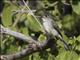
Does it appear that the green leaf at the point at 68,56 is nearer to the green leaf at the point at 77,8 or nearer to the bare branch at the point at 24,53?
the bare branch at the point at 24,53

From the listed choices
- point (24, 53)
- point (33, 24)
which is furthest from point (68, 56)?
point (33, 24)

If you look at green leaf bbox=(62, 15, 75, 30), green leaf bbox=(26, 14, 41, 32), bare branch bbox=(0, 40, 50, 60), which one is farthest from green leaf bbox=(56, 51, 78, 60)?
green leaf bbox=(62, 15, 75, 30)

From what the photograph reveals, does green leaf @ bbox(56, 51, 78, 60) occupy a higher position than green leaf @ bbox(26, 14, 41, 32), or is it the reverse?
green leaf @ bbox(56, 51, 78, 60)

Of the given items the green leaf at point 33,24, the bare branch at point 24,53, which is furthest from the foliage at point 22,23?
the bare branch at point 24,53

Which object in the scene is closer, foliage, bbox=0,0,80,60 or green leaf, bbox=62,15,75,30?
foliage, bbox=0,0,80,60

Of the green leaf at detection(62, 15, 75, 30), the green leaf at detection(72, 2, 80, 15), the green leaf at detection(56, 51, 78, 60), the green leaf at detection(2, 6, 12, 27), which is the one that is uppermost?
the green leaf at detection(56, 51, 78, 60)

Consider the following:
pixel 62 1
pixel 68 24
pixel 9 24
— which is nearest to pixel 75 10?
pixel 68 24

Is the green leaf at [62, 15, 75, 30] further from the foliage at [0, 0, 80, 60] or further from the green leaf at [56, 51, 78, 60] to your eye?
the green leaf at [56, 51, 78, 60]

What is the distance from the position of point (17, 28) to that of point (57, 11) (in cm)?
47

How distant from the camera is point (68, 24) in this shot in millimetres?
1827

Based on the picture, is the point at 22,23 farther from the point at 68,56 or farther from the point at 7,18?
the point at 68,56

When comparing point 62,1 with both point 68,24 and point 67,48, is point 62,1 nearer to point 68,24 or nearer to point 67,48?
point 68,24

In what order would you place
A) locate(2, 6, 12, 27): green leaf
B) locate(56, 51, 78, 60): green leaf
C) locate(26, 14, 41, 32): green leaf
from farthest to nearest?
locate(2, 6, 12, 27): green leaf → locate(26, 14, 41, 32): green leaf → locate(56, 51, 78, 60): green leaf

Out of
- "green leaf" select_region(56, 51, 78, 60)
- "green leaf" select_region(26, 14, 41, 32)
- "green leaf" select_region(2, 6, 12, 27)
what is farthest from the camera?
"green leaf" select_region(2, 6, 12, 27)
